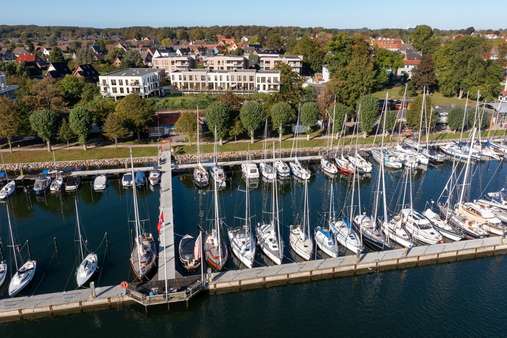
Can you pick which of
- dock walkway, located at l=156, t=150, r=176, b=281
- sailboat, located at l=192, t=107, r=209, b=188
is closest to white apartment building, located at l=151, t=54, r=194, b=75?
dock walkway, located at l=156, t=150, r=176, b=281

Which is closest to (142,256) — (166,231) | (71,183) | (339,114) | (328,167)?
(166,231)

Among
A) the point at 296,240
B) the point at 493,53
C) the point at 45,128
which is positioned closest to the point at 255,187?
the point at 296,240

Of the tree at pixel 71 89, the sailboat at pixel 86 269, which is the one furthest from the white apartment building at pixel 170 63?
the sailboat at pixel 86 269

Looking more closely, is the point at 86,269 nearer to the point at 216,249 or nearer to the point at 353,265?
the point at 216,249

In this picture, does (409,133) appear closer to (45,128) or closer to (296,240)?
(296,240)

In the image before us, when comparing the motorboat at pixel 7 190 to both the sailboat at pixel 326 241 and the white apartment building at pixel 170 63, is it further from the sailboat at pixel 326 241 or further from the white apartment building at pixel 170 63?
the white apartment building at pixel 170 63
